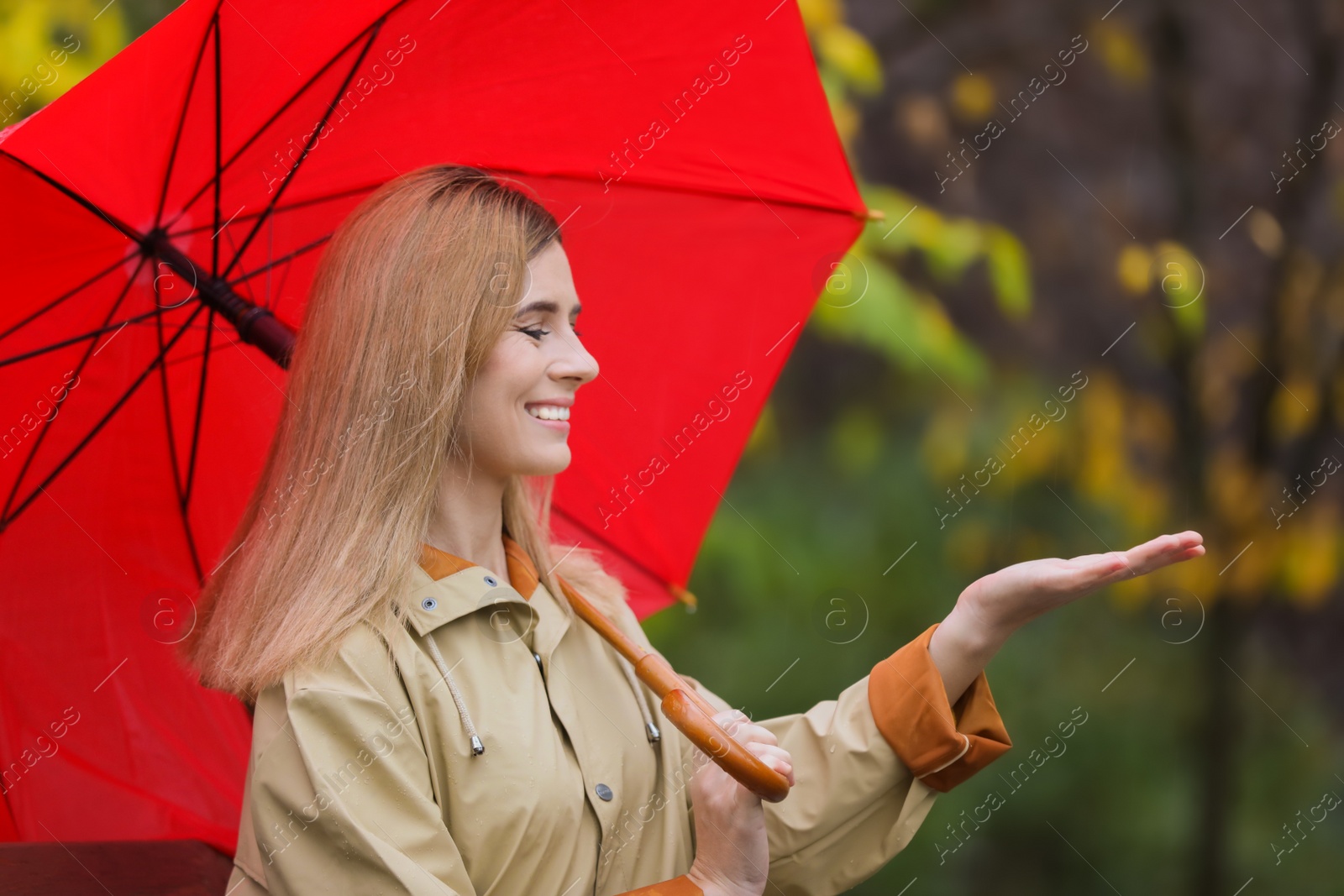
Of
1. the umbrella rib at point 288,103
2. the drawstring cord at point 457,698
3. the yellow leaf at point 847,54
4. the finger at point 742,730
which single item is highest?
the umbrella rib at point 288,103

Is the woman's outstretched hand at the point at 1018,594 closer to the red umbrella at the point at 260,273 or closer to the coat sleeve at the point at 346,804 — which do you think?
the red umbrella at the point at 260,273

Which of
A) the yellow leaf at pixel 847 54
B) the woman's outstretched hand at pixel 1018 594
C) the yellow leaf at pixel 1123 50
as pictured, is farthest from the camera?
the yellow leaf at pixel 1123 50

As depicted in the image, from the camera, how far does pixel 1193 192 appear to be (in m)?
4.68

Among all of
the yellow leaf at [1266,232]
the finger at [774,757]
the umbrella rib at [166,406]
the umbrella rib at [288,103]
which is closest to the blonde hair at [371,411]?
the umbrella rib at [288,103]

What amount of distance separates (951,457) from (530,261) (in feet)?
9.58

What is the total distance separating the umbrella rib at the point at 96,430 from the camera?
226 centimetres

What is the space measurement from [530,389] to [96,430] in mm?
822

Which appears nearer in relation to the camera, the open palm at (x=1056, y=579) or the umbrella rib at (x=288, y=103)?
the open palm at (x=1056, y=579)

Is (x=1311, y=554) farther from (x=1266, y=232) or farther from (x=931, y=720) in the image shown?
(x=931, y=720)

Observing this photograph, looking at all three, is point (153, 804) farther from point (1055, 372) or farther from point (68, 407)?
point (1055, 372)

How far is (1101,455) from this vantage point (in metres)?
4.75

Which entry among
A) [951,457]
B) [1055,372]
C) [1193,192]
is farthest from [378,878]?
[1193,192]

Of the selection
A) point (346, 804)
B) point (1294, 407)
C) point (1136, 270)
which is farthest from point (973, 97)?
point (346, 804)

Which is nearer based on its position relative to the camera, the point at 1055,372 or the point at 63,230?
the point at 63,230
